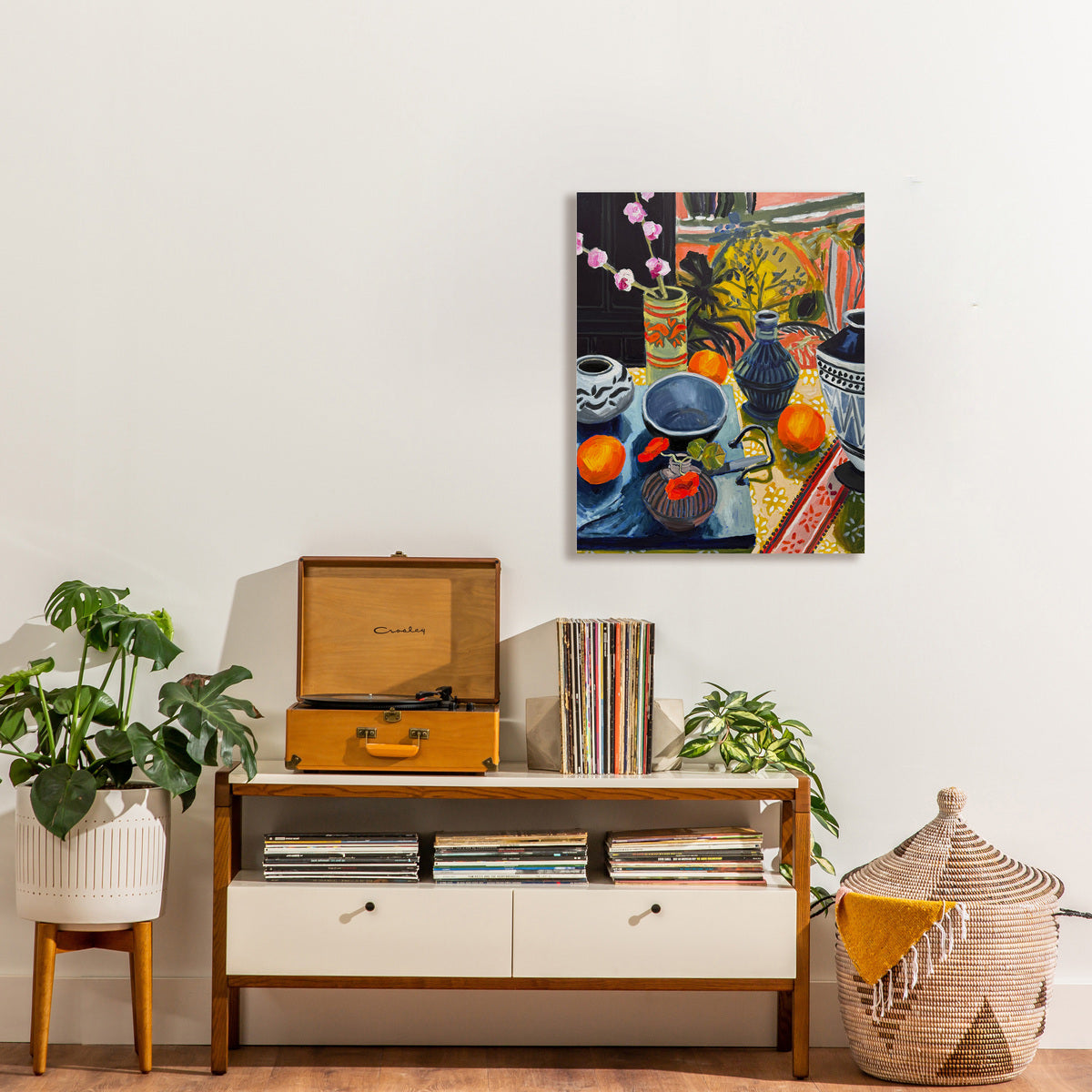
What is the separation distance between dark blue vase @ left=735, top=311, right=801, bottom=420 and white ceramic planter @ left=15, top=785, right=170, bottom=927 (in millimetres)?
1642

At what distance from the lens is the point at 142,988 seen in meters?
2.25

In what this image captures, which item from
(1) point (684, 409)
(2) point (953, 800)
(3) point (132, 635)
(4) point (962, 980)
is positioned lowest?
(4) point (962, 980)

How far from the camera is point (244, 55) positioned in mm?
2545

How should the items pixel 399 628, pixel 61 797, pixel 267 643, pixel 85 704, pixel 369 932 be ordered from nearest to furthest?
pixel 61 797 → pixel 369 932 → pixel 85 704 → pixel 399 628 → pixel 267 643

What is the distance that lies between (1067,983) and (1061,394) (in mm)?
1407

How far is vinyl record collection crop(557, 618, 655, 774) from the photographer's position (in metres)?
2.28

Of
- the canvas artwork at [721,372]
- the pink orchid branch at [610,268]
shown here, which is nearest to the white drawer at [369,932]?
the canvas artwork at [721,372]

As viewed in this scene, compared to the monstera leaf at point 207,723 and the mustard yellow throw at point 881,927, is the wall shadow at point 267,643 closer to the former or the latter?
the monstera leaf at point 207,723

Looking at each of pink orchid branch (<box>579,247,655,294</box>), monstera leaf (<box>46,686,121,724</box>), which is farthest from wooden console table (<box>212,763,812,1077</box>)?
pink orchid branch (<box>579,247,655,294</box>)

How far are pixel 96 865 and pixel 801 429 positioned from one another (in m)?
1.84

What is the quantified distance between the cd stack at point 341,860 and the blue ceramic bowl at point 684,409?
1.11 m

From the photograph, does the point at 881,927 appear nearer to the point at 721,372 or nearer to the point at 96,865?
the point at 721,372

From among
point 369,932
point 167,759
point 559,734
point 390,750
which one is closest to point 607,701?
point 559,734

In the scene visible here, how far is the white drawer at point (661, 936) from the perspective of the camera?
7.21ft
